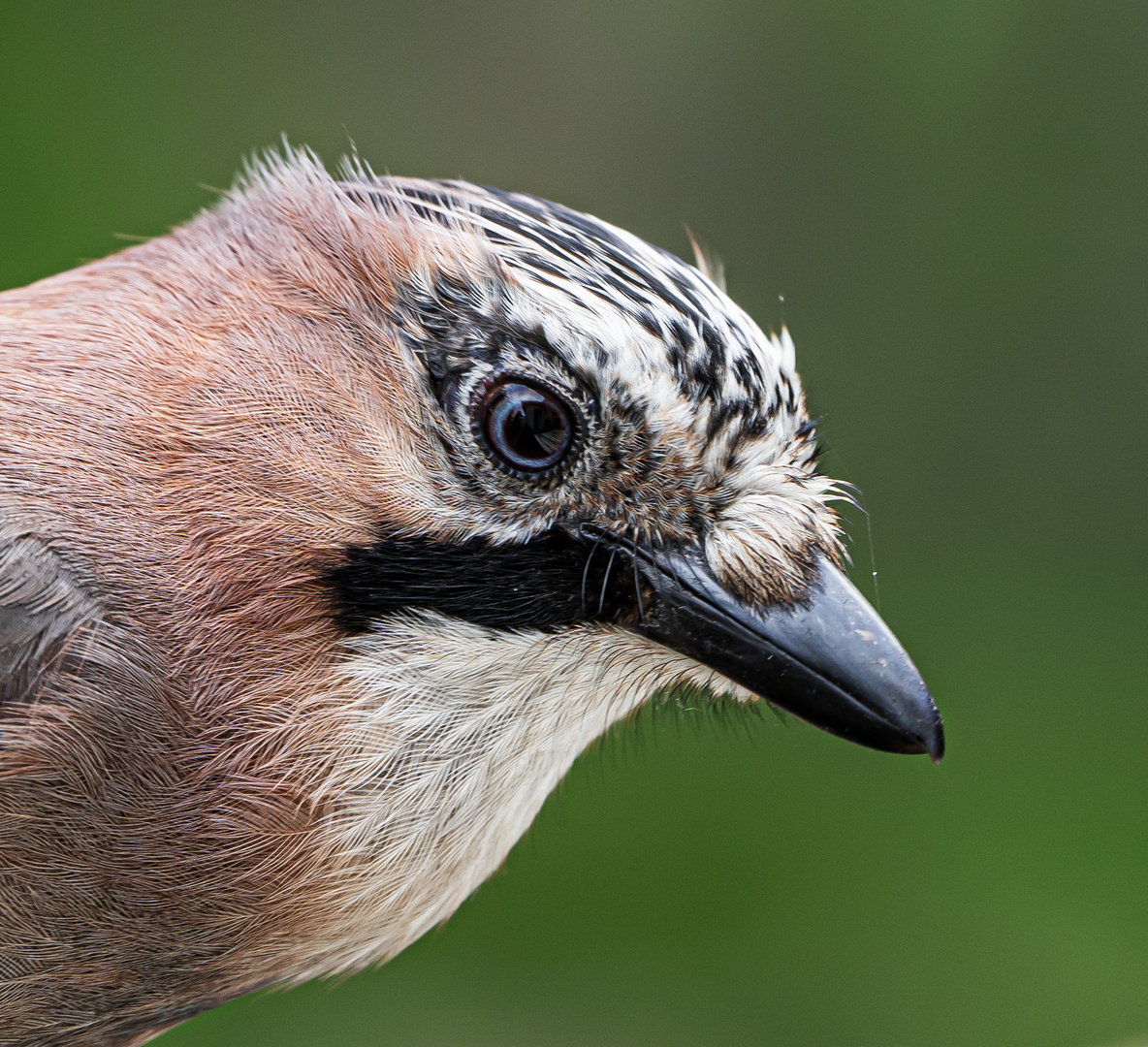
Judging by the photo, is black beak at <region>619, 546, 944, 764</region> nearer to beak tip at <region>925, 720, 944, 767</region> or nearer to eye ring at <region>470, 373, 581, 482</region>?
beak tip at <region>925, 720, 944, 767</region>

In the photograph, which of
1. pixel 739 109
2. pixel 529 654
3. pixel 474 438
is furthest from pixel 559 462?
pixel 739 109

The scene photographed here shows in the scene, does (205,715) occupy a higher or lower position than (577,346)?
lower

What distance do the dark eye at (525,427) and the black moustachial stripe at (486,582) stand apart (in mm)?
135

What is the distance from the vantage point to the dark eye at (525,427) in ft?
7.47

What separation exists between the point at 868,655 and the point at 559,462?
648 mm

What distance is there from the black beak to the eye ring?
229 millimetres

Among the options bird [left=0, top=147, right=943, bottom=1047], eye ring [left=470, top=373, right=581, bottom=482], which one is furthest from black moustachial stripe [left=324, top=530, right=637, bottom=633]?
eye ring [left=470, top=373, right=581, bottom=482]

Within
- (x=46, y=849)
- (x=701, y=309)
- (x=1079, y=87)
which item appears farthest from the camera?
(x=1079, y=87)

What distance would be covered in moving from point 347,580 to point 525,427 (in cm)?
40

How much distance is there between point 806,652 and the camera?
7.69 ft

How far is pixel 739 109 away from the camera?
741 centimetres

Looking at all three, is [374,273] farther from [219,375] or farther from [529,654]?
[529,654]

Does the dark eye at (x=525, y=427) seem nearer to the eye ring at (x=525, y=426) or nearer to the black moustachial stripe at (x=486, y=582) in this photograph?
the eye ring at (x=525, y=426)

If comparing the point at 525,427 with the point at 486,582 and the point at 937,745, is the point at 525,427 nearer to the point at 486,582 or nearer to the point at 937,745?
the point at 486,582
